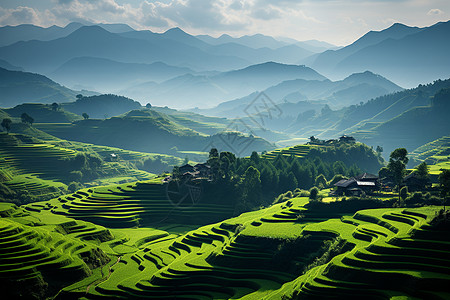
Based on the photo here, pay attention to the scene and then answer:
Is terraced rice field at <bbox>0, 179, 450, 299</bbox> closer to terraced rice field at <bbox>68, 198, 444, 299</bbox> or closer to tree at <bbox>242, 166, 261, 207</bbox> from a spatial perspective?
terraced rice field at <bbox>68, 198, 444, 299</bbox>

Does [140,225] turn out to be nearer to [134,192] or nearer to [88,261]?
[134,192]

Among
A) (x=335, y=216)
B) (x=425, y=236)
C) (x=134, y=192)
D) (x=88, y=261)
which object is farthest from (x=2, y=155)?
(x=425, y=236)

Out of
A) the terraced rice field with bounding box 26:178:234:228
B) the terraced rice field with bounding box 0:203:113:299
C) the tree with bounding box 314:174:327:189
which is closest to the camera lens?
the terraced rice field with bounding box 0:203:113:299

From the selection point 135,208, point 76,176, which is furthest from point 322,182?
point 76,176

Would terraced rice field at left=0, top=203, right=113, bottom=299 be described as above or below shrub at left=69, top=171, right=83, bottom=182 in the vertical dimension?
below

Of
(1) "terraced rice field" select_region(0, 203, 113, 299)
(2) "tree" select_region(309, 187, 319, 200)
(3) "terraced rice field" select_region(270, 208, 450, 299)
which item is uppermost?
(2) "tree" select_region(309, 187, 319, 200)

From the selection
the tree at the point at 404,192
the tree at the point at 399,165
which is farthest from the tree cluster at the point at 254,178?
the tree at the point at 404,192

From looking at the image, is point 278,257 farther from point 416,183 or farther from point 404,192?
point 416,183

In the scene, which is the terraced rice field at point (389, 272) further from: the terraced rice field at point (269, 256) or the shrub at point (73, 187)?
the shrub at point (73, 187)

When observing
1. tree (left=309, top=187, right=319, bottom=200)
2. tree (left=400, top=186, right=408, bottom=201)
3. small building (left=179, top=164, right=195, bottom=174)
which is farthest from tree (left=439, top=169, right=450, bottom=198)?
small building (left=179, top=164, right=195, bottom=174)
